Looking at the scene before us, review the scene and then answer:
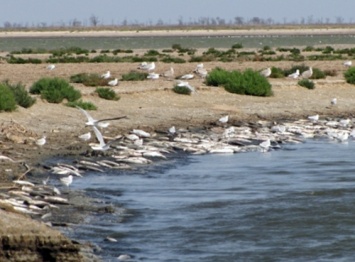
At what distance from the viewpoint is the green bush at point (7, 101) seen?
21.6 metres

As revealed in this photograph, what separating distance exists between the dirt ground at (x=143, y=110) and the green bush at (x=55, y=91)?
31cm

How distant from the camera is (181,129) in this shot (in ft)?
76.9

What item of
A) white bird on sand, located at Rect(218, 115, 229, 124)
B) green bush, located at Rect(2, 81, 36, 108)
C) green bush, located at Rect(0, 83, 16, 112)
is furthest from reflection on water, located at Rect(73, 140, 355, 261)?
green bush, located at Rect(2, 81, 36, 108)

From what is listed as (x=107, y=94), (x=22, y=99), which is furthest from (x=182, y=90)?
(x=22, y=99)

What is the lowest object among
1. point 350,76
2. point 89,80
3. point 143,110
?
point 350,76

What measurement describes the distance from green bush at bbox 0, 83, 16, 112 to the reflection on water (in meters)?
4.01

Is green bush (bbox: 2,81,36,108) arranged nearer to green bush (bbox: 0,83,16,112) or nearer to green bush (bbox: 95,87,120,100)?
green bush (bbox: 0,83,16,112)

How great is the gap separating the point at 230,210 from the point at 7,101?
822cm

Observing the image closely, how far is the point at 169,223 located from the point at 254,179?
4.20 metres

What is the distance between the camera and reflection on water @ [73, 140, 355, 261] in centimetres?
1238

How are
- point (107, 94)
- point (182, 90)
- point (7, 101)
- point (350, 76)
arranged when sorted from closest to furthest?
point (7, 101) → point (107, 94) → point (182, 90) → point (350, 76)

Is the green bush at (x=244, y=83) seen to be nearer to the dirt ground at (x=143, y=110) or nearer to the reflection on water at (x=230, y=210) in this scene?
the dirt ground at (x=143, y=110)

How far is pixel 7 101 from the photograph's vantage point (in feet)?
71.3

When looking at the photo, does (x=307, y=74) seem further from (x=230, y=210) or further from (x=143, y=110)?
(x=230, y=210)
